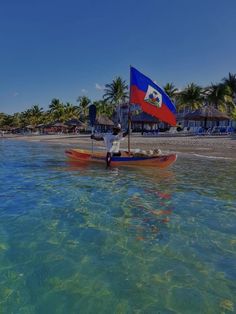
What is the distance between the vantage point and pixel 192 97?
2173 inches

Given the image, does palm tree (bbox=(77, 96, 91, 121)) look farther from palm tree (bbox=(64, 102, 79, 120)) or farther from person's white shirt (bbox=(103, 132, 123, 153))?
person's white shirt (bbox=(103, 132, 123, 153))

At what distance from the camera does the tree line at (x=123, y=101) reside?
5509 cm

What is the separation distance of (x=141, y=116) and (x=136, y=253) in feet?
151

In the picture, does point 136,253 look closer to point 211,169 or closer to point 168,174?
point 168,174

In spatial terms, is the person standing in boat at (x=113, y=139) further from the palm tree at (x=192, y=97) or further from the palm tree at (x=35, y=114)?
the palm tree at (x=35, y=114)

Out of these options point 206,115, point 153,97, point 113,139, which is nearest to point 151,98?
point 153,97

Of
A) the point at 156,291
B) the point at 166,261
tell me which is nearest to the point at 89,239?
the point at 166,261

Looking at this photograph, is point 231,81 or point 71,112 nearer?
point 231,81

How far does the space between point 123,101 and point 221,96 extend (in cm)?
2752

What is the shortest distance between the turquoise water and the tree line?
36225mm

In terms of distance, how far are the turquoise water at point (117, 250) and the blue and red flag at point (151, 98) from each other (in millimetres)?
4764

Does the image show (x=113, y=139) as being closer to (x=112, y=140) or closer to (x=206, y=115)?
(x=112, y=140)

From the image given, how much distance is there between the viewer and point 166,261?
4441 millimetres

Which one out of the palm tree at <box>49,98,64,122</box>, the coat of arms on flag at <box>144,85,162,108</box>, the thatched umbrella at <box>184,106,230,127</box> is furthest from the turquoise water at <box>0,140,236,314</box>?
the palm tree at <box>49,98,64,122</box>
